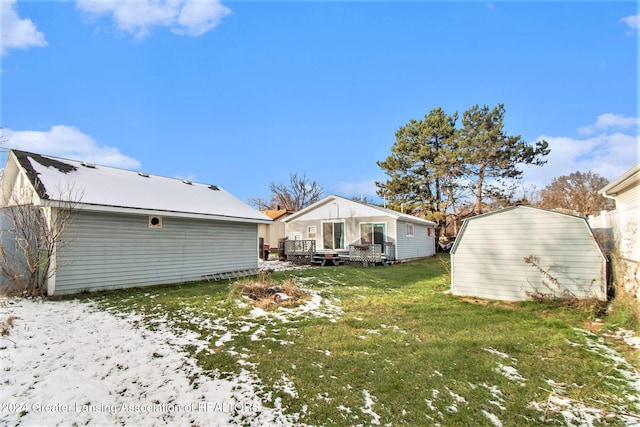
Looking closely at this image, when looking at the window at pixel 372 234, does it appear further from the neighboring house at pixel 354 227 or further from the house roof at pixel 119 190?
the house roof at pixel 119 190

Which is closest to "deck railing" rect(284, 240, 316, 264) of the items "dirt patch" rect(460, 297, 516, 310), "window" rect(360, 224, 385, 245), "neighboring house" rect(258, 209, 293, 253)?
"window" rect(360, 224, 385, 245)

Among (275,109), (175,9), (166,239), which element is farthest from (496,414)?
(275,109)

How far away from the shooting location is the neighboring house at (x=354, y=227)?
1697 centimetres

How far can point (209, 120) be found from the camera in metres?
20.1

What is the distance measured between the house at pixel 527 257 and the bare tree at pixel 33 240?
10.4m

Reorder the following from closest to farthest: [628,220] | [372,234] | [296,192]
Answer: [628,220], [372,234], [296,192]

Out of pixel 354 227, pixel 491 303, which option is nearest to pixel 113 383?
pixel 491 303

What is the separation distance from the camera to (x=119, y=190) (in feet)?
30.9

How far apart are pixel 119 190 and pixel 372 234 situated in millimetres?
12518

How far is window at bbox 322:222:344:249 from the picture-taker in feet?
59.8

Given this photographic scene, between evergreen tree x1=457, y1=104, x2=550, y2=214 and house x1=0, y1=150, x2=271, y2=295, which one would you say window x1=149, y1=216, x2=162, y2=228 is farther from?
evergreen tree x1=457, y1=104, x2=550, y2=214

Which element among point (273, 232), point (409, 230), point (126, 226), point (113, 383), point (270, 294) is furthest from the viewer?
point (273, 232)

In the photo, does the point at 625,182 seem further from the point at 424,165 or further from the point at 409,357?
the point at 424,165

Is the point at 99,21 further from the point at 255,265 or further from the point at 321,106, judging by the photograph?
the point at 321,106
